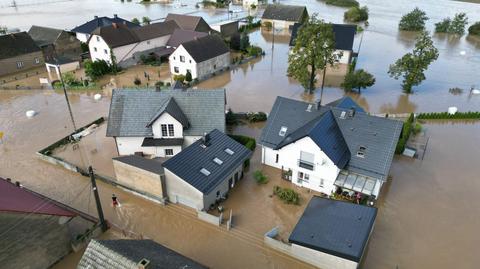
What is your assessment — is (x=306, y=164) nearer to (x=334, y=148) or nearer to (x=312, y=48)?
(x=334, y=148)

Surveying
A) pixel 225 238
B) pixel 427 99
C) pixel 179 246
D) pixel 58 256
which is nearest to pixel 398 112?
pixel 427 99

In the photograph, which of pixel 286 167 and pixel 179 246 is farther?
pixel 286 167

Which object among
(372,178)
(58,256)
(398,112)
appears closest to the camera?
(58,256)

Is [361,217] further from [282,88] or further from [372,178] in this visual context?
[282,88]

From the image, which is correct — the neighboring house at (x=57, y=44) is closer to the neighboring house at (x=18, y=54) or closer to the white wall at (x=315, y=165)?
the neighboring house at (x=18, y=54)

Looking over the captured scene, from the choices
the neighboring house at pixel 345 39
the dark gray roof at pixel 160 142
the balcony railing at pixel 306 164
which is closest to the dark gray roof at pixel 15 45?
the dark gray roof at pixel 160 142

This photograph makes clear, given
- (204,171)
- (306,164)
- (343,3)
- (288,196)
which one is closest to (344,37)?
(306,164)
